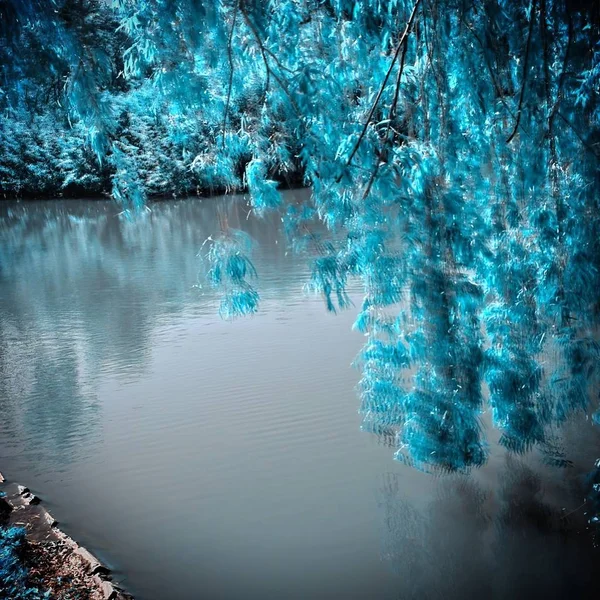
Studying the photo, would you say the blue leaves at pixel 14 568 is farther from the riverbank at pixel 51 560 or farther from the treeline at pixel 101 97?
the treeline at pixel 101 97

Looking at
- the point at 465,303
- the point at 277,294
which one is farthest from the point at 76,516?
the point at 277,294

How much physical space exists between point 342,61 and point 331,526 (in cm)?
215

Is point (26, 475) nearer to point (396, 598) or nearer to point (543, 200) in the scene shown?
point (396, 598)

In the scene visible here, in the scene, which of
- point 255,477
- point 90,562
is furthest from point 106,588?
point 255,477

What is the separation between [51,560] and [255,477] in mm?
1216

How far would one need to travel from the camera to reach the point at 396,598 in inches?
116

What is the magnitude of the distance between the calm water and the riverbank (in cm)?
12

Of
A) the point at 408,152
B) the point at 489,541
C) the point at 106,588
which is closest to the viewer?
the point at 408,152

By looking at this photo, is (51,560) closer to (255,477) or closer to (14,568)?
(14,568)

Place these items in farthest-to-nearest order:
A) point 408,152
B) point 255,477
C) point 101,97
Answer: point 255,477
point 408,152
point 101,97

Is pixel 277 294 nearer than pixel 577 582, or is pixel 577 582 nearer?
pixel 577 582

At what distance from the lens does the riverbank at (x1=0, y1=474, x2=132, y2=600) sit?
2787mm

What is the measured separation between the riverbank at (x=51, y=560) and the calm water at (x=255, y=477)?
0.40 ft

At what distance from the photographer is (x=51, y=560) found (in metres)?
3.06
